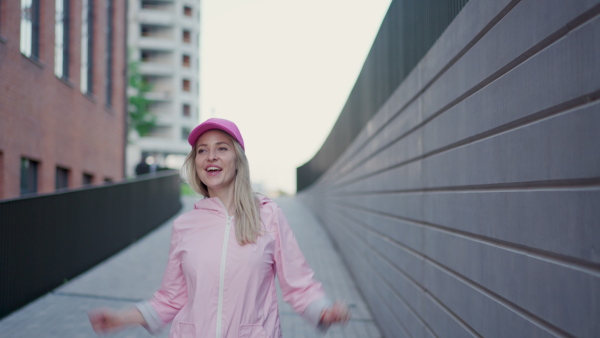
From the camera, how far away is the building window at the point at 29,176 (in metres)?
12.9

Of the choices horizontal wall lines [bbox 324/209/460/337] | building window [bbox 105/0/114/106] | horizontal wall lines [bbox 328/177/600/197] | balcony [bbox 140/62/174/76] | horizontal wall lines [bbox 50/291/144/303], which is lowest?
horizontal wall lines [bbox 50/291/144/303]

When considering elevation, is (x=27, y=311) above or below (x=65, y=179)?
below

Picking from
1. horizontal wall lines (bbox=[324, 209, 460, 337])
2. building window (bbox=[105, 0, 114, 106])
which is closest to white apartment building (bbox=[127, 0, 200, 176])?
building window (bbox=[105, 0, 114, 106])

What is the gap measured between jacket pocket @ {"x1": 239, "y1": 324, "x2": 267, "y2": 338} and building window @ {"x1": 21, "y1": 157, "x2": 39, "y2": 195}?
11.4m

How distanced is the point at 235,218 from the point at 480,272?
1278 millimetres

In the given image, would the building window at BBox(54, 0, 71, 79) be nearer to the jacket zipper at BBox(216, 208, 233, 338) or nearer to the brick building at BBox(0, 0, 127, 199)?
the brick building at BBox(0, 0, 127, 199)

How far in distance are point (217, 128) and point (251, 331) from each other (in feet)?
3.22

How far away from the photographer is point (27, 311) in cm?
769

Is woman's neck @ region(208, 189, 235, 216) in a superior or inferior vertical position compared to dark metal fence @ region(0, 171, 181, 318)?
superior

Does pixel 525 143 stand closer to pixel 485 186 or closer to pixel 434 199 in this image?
pixel 485 186

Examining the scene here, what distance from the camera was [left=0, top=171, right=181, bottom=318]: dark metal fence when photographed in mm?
7519

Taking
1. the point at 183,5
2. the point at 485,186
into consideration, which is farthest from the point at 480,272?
the point at 183,5

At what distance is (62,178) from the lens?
51.5ft

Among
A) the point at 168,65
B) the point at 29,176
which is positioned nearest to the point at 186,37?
the point at 168,65
